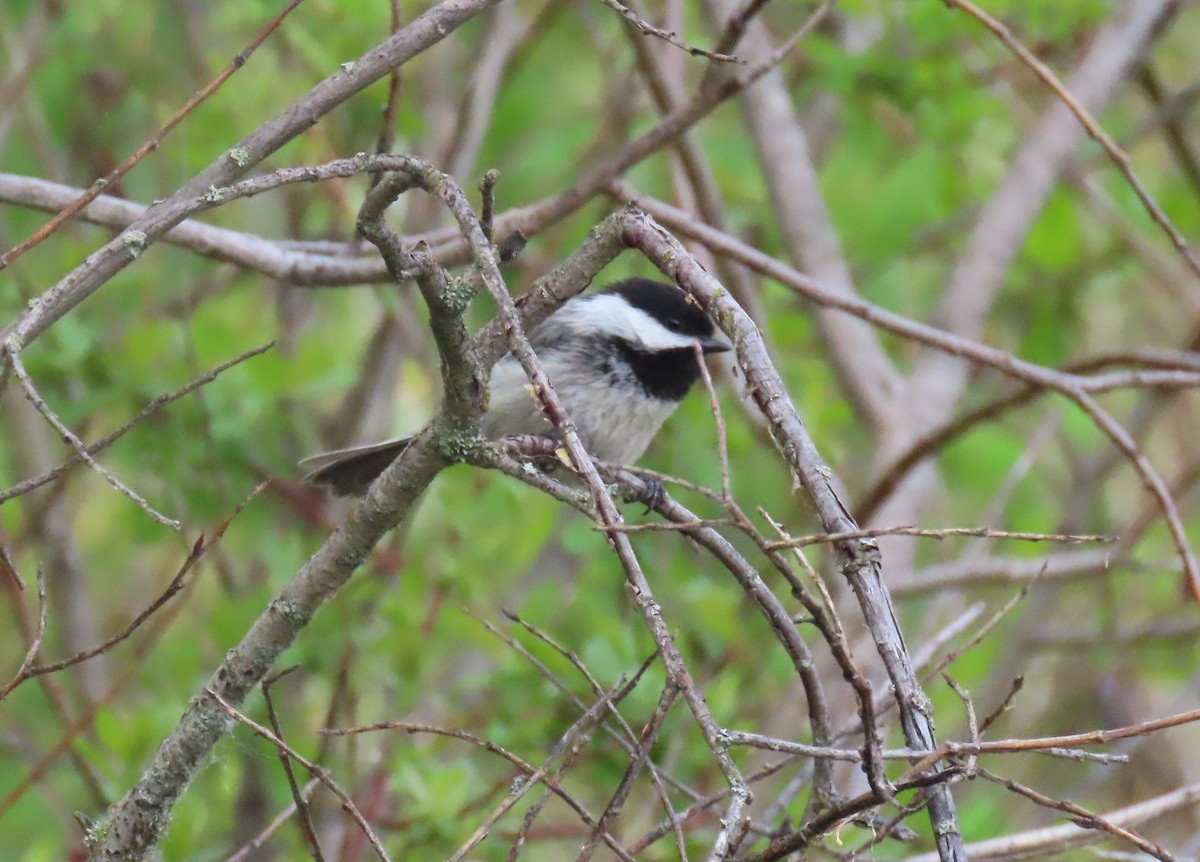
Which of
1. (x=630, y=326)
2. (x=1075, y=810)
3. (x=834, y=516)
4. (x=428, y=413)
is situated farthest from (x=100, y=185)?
(x=428, y=413)

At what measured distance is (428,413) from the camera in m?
6.08

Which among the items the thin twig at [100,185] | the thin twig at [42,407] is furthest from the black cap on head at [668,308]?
the thin twig at [42,407]

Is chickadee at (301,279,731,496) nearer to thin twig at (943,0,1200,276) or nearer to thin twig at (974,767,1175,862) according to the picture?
thin twig at (943,0,1200,276)

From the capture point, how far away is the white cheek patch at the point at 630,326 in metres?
3.81

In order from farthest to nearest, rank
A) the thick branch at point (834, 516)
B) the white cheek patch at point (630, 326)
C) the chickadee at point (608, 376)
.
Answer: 1. the white cheek patch at point (630, 326)
2. the chickadee at point (608, 376)
3. the thick branch at point (834, 516)

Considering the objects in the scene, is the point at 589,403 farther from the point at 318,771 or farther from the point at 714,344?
the point at 318,771

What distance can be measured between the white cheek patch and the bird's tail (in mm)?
656

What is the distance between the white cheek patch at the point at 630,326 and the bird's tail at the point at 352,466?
0.66m

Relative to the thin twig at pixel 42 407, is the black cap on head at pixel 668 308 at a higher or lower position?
higher

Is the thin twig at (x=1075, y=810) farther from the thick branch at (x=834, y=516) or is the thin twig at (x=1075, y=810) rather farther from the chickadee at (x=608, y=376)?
the chickadee at (x=608, y=376)

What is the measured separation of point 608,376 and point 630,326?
0.18 metres

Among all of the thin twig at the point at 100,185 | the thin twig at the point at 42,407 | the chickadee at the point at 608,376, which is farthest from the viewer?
the chickadee at the point at 608,376

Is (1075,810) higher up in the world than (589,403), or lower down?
lower down

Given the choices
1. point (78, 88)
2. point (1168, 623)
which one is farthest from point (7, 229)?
point (1168, 623)
